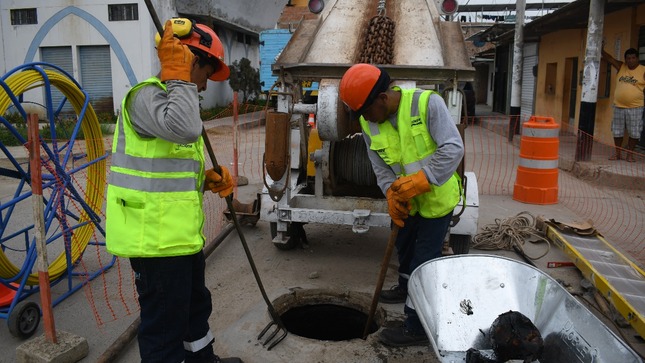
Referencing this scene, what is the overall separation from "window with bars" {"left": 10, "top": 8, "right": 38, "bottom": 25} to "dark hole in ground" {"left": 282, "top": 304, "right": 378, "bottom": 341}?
56.2 feet

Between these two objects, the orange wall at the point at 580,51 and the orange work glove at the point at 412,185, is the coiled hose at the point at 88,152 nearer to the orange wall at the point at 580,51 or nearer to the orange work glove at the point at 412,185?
the orange work glove at the point at 412,185

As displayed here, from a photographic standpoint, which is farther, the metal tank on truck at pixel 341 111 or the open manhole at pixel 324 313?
the metal tank on truck at pixel 341 111

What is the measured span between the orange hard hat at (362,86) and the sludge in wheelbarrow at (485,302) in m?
1.05

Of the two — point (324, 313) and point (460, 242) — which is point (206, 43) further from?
point (460, 242)

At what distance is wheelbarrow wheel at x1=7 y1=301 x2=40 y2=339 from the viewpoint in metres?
3.60

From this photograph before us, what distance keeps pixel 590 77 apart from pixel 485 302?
26.7 ft

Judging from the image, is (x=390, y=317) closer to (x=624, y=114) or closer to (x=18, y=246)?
(x=18, y=246)

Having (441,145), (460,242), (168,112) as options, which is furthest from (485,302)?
(460,242)

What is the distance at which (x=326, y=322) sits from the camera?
4434mm

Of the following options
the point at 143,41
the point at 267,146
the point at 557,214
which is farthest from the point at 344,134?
the point at 143,41

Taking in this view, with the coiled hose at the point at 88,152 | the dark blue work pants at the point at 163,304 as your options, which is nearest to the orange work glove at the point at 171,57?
the dark blue work pants at the point at 163,304

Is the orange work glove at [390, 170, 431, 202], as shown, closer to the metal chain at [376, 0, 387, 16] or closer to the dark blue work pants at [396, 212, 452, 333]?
the dark blue work pants at [396, 212, 452, 333]

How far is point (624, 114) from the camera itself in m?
9.18

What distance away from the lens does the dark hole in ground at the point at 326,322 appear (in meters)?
4.30
